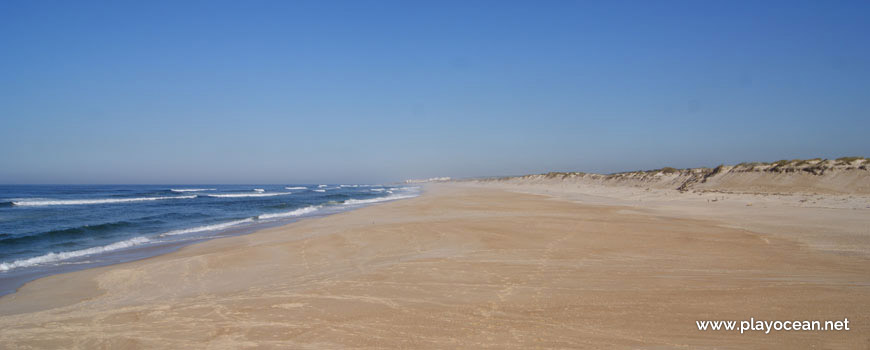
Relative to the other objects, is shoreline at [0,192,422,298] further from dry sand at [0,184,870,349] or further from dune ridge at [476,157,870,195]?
dune ridge at [476,157,870,195]

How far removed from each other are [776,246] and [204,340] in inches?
446

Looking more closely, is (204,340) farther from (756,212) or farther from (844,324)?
(756,212)

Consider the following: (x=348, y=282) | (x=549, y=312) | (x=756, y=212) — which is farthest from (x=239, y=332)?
(x=756, y=212)

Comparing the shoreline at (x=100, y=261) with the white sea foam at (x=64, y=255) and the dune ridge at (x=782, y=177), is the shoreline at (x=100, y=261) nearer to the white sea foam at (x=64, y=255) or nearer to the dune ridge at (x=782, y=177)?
the white sea foam at (x=64, y=255)

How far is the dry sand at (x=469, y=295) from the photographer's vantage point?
4.58 m

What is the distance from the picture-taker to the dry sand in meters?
4.58

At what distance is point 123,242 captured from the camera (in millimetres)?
14477

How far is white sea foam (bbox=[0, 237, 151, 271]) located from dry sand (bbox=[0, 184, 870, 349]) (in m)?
2.76

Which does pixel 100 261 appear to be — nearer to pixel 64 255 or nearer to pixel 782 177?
pixel 64 255

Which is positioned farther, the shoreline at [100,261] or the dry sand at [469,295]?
the shoreline at [100,261]

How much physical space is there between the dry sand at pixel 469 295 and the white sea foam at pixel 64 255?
276 centimetres

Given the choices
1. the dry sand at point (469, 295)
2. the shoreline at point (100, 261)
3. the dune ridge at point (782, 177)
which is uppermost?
the dune ridge at point (782, 177)

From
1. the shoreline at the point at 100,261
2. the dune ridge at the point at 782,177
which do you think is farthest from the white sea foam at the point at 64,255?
the dune ridge at the point at 782,177

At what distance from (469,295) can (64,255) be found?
12705 millimetres
